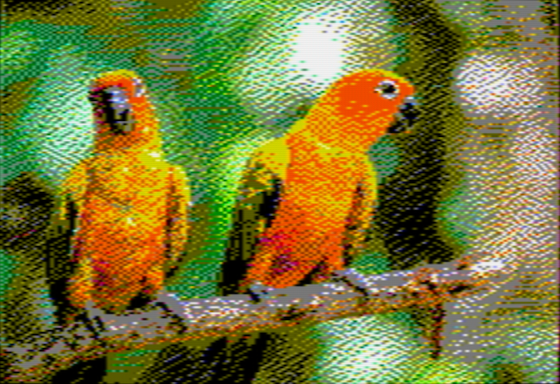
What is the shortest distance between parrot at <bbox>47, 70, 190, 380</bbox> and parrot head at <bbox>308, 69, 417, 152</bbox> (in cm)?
25

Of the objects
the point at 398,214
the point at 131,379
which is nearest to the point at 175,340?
the point at 131,379

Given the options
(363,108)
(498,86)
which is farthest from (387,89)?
(498,86)

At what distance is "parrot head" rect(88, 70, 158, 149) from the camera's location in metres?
0.89

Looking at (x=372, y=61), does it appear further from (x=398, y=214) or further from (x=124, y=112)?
(x=124, y=112)

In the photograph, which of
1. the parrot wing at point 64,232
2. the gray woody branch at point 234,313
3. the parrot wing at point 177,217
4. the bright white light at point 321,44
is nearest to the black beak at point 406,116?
the bright white light at point 321,44

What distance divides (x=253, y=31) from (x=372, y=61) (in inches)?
8.0

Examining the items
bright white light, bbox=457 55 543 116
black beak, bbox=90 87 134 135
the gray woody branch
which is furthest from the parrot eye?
black beak, bbox=90 87 134 135

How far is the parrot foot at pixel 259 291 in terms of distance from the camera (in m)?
0.91

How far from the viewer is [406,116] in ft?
3.35

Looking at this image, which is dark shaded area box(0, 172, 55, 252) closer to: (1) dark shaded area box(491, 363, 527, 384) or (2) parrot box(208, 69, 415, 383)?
(2) parrot box(208, 69, 415, 383)

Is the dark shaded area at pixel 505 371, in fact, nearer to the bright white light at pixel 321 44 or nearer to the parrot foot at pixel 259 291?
the parrot foot at pixel 259 291

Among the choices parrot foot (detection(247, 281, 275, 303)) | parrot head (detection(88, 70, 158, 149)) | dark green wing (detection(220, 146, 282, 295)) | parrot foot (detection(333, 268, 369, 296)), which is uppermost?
parrot head (detection(88, 70, 158, 149))

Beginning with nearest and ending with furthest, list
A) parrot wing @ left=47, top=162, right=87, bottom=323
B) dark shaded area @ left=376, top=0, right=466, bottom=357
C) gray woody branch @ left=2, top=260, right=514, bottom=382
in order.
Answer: gray woody branch @ left=2, top=260, right=514, bottom=382 → parrot wing @ left=47, top=162, right=87, bottom=323 → dark shaded area @ left=376, top=0, right=466, bottom=357

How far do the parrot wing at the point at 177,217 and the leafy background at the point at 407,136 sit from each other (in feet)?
0.06
